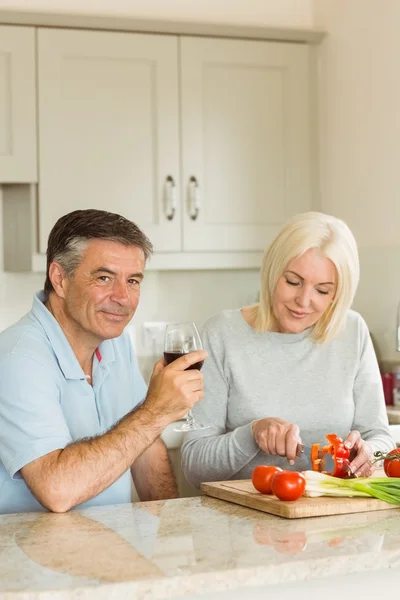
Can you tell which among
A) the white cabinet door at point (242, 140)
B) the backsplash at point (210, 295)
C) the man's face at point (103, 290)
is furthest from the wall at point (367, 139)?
the man's face at point (103, 290)

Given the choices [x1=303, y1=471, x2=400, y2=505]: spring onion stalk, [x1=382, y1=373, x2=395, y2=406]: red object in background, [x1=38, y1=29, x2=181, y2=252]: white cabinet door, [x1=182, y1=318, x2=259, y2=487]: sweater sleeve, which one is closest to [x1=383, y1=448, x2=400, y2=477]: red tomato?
[x1=303, y1=471, x2=400, y2=505]: spring onion stalk

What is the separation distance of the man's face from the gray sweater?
0.41 meters

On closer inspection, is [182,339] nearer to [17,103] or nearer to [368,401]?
[368,401]

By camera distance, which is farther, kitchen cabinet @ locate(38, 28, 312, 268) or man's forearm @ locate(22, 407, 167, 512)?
kitchen cabinet @ locate(38, 28, 312, 268)

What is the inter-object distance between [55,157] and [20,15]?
55 centimetres

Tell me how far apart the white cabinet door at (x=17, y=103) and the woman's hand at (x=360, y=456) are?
199 centimetres

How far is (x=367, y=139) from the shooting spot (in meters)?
3.78

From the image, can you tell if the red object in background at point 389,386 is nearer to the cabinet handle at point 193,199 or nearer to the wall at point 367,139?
the wall at point 367,139

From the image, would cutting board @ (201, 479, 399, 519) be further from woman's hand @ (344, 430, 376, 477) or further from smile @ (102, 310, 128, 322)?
smile @ (102, 310, 128, 322)

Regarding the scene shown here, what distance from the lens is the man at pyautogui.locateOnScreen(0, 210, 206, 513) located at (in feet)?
5.93

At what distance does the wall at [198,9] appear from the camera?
383cm

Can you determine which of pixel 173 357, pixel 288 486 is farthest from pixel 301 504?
pixel 173 357

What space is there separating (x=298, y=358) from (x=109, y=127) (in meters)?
1.59

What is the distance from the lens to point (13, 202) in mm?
3836
